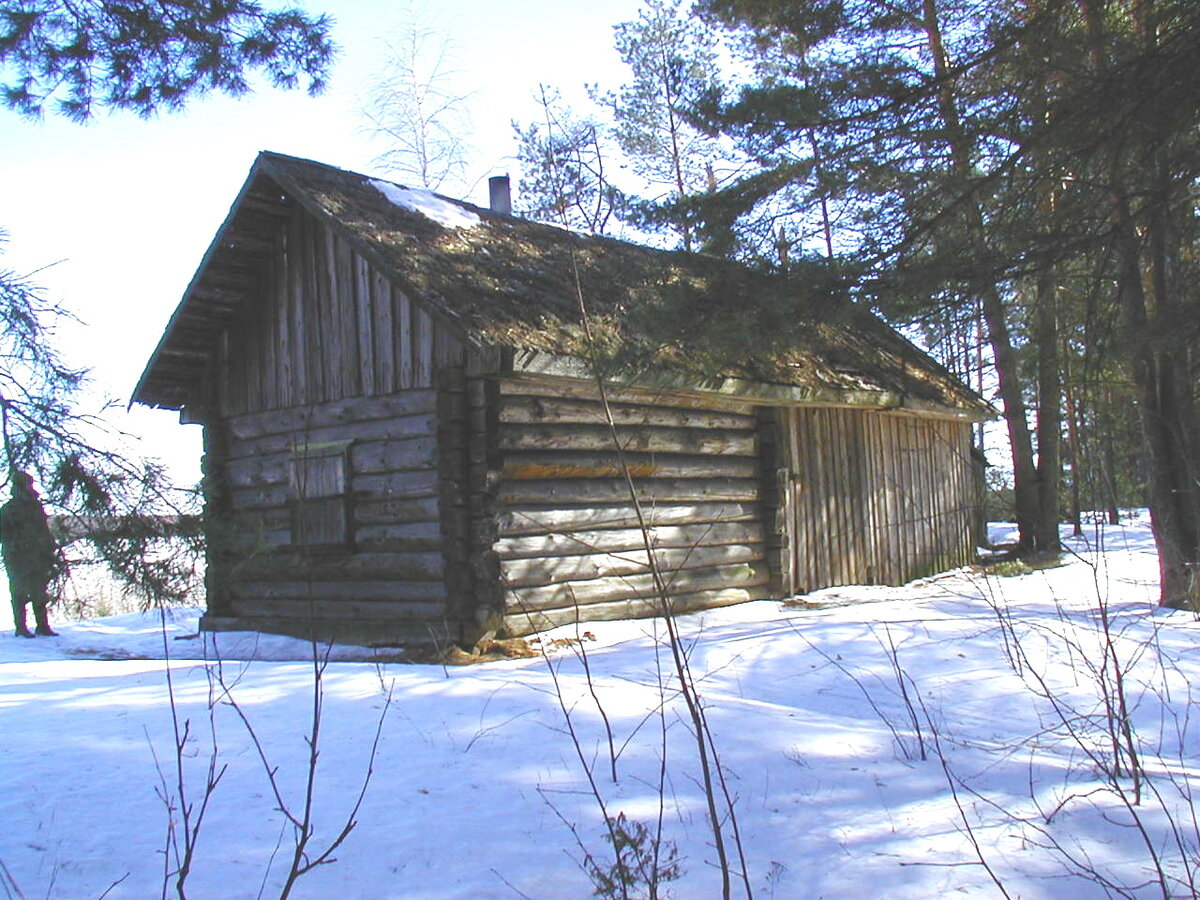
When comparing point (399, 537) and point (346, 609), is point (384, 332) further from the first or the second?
point (346, 609)

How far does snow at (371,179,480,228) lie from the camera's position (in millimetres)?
10984

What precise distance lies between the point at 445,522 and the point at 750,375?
4.02 m

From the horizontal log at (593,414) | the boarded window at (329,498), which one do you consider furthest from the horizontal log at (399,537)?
the horizontal log at (593,414)

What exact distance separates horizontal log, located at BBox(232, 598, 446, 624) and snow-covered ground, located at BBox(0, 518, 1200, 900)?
1.93 m

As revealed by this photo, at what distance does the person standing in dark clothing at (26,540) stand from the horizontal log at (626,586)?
494cm

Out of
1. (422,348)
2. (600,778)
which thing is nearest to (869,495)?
(422,348)

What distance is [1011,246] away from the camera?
6.07 meters

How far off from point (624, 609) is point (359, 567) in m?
2.74

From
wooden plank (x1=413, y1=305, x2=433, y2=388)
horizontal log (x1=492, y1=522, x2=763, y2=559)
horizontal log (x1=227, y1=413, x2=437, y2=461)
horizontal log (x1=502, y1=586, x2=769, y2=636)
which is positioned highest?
wooden plank (x1=413, y1=305, x2=433, y2=388)

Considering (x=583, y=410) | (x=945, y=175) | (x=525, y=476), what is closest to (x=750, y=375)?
(x=583, y=410)

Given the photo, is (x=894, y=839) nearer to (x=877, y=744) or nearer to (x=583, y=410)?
(x=877, y=744)

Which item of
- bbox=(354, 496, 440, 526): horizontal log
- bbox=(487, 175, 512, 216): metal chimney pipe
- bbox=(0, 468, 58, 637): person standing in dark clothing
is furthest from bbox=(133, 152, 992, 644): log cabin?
bbox=(0, 468, 58, 637): person standing in dark clothing

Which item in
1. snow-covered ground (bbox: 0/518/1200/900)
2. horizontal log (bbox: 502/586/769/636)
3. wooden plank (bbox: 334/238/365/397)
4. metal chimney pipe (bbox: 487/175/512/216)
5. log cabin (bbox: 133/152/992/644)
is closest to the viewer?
snow-covered ground (bbox: 0/518/1200/900)

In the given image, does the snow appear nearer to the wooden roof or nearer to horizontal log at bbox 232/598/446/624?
the wooden roof
